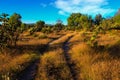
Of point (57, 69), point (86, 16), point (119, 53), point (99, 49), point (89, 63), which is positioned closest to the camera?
point (57, 69)

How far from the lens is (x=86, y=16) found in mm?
87000

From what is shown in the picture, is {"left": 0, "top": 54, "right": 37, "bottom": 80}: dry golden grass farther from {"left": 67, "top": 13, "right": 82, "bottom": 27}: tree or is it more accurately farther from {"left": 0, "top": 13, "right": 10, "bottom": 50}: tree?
{"left": 67, "top": 13, "right": 82, "bottom": 27}: tree

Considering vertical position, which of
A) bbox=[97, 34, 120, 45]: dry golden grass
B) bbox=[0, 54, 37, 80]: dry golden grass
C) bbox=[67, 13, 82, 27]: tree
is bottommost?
bbox=[0, 54, 37, 80]: dry golden grass

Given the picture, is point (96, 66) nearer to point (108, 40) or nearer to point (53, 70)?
point (53, 70)

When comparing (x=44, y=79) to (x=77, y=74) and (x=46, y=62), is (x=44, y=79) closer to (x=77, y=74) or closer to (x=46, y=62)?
(x=77, y=74)

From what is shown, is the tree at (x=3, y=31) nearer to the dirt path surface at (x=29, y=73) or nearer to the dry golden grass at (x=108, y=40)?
the dirt path surface at (x=29, y=73)

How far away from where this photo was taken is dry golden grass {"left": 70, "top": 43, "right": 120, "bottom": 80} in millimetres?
11871

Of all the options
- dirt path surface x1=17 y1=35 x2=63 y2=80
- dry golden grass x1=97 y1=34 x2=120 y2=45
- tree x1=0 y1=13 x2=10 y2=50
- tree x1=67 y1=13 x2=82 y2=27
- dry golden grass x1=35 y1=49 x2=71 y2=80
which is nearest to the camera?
dry golden grass x1=35 y1=49 x2=71 y2=80

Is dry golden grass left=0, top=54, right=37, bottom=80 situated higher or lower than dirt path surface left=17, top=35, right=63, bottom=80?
higher

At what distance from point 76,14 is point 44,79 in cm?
9313

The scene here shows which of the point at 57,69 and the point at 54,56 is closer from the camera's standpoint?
the point at 57,69

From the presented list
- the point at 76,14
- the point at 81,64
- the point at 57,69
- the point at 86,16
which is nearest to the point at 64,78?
the point at 57,69

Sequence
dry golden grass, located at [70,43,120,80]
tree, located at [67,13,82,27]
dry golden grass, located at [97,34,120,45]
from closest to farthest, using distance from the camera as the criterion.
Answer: dry golden grass, located at [70,43,120,80] → dry golden grass, located at [97,34,120,45] → tree, located at [67,13,82,27]

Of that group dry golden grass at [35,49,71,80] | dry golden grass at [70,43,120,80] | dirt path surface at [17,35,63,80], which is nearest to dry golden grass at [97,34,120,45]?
dry golden grass at [70,43,120,80]
